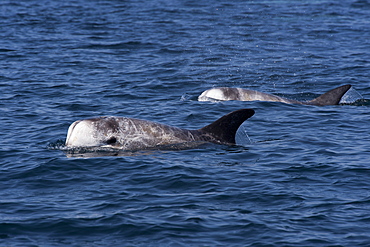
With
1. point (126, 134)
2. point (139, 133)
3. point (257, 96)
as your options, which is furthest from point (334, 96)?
point (126, 134)

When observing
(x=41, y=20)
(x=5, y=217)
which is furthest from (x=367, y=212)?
(x=41, y=20)

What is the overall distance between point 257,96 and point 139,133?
7254 millimetres

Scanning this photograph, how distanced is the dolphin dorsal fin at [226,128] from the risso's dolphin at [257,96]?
→ 5990 mm

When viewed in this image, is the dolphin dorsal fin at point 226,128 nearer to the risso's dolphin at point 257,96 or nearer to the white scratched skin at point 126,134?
the white scratched skin at point 126,134

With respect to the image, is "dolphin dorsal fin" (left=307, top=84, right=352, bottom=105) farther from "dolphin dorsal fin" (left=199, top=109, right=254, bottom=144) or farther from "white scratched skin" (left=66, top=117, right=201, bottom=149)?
"white scratched skin" (left=66, top=117, right=201, bottom=149)

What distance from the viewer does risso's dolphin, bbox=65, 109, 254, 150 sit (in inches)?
586

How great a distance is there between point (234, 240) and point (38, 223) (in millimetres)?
3577

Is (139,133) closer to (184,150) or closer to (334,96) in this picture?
(184,150)

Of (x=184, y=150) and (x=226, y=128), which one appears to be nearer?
(x=184, y=150)

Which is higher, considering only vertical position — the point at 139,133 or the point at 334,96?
the point at 139,133

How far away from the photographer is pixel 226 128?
1536 centimetres

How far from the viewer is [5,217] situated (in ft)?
36.0

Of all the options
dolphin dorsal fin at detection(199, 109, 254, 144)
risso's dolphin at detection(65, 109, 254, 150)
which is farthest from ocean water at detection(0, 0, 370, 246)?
risso's dolphin at detection(65, 109, 254, 150)

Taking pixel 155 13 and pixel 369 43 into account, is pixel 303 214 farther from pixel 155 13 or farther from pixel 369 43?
pixel 155 13
